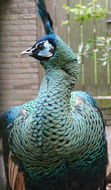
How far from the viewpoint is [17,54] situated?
4.83 metres

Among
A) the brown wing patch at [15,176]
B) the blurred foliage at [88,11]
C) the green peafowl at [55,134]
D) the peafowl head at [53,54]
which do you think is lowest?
the brown wing patch at [15,176]

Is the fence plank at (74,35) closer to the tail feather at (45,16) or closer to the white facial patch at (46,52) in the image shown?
the tail feather at (45,16)

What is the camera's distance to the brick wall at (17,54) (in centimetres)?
481

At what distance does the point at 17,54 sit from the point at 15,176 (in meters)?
2.69

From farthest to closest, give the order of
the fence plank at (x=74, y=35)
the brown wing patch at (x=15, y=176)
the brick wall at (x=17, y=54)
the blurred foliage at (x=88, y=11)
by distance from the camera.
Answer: the fence plank at (x=74, y=35) < the brick wall at (x=17, y=54) < the blurred foliage at (x=88, y=11) < the brown wing patch at (x=15, y=176)

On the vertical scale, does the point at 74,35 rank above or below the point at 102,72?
above

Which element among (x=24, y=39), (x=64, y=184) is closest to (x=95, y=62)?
(x=24, y=39)

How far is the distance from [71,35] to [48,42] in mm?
3210

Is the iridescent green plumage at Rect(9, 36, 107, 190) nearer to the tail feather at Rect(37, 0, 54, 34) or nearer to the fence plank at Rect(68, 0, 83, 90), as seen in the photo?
the tail feather at Rect(37, 0, 54, 34)

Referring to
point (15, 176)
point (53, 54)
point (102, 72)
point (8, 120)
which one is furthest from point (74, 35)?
point (53, 54)

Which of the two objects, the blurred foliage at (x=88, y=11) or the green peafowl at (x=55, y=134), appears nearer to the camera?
the green peafowl at (x=55, y=134)

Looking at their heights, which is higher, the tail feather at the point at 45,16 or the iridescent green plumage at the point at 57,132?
the tail feather at the point at 45,16

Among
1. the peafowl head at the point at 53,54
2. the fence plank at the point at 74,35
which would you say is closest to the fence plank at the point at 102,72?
the fence plank at the point at 74,35

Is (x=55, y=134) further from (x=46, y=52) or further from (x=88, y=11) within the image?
(x=88, y=11)
